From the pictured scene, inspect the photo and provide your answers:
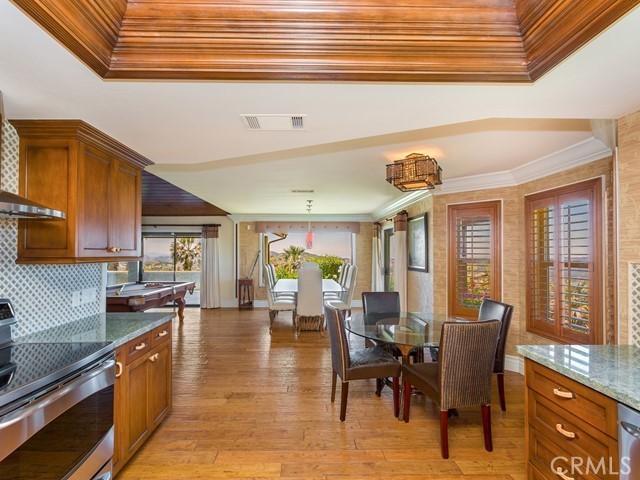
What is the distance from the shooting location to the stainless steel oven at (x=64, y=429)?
1.33 metres

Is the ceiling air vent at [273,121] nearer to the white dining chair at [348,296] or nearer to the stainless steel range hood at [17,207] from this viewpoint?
the stainless steel range hood at [17,207]

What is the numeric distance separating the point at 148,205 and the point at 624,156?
8.02m

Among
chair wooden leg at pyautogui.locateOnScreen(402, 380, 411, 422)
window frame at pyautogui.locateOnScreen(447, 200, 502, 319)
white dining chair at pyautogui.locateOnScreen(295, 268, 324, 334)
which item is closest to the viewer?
chair wooden leg at pyautogui.locateOnScreen(402, 380, 411, 422)

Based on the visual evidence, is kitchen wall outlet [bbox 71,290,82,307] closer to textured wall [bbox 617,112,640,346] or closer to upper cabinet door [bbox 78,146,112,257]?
upper cabinet door [bbox 78,146,112,257]

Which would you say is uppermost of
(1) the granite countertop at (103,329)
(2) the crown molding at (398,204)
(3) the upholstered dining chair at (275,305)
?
(2) the crown molding at (398,204)

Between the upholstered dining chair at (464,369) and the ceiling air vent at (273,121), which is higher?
the ceiling air vent at (273,121)

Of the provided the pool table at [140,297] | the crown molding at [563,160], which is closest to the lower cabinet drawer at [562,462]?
the crown molding at [563,160]

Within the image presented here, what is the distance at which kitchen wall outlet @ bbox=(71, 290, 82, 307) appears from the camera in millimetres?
2566

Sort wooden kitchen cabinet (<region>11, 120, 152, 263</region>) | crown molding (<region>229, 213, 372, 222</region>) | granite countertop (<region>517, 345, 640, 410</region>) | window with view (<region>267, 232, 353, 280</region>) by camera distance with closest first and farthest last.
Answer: granite countertop (<region>517, 345, 640, 410</region>) < wooden kitchen cabinet (<region>11, 120, 152, 263</region>) < crown molding (<region>229, 213, 372, 222</region>) < window with view (<region>267, 232, 353, 280</region>)

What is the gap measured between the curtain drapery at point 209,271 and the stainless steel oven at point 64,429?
265 inches

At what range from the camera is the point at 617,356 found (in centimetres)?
182

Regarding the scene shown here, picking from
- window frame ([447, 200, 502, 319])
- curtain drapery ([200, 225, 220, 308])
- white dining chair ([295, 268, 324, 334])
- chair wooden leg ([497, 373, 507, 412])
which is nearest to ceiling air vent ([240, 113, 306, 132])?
chair wooden leg ([497, 373, 507, 412])

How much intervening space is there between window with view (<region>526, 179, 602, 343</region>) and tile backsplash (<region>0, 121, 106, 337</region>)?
4.16 m

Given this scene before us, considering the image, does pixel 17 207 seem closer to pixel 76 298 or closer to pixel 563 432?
pixel 76 298
